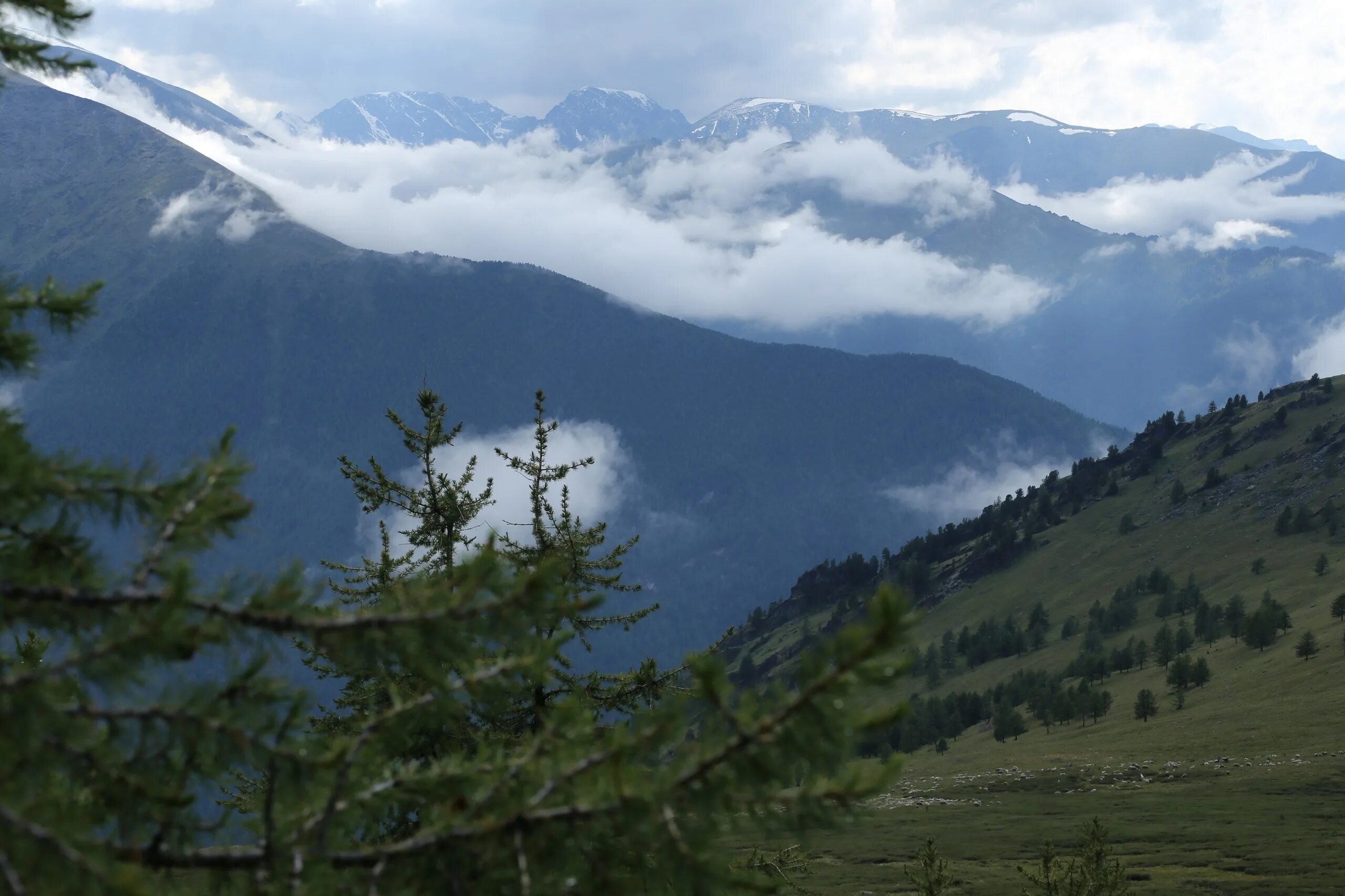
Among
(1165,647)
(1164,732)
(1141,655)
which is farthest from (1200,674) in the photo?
(1141,655)

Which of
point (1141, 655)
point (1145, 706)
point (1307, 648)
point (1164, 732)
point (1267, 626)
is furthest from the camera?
point (1141, 655)

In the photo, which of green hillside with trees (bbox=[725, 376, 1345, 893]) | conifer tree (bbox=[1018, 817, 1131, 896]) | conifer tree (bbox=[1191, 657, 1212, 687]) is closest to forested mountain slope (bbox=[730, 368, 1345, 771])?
conifer tree (bbox=[1191, 657, 1212, 687])

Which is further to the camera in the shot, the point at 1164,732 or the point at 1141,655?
the point at 1141,655

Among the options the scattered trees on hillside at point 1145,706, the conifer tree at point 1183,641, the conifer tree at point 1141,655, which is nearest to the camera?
the scattered trees on hillside at point 1145,706

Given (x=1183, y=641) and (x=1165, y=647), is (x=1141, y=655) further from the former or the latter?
(x=1183, y=641)

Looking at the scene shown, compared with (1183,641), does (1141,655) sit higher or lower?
lower

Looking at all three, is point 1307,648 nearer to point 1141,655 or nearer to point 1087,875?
point 1141,655

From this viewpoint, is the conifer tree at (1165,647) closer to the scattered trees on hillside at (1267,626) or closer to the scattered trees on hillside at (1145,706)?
the scattered trees on hillside at (1267,626)

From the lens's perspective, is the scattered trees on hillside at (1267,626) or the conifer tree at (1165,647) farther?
the conifer tree at (1165,647)

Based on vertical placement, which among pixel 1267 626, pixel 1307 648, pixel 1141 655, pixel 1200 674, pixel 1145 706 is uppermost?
pixel 1267 626

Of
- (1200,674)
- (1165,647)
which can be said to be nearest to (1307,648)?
(1200,674)

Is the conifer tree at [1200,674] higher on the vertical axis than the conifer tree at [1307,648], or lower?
lower

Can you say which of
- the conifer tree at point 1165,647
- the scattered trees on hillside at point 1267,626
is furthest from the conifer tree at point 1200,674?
the conifer tree at point 1165,647

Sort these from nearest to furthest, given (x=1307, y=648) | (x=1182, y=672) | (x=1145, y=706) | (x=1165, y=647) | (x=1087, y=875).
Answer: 1. (x=1087, y=875)
2. (x=1307, y=648)
3. (x=1145, y=706)
4. (x=1182, y=672)
5. (x=1165, y=647)
